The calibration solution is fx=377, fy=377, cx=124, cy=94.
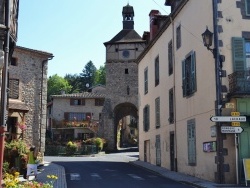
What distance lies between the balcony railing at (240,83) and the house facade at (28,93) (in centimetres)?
1310

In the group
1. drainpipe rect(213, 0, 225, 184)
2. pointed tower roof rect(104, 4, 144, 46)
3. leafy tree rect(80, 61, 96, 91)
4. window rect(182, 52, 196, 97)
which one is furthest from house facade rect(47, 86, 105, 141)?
leafy tree rect(80, 61, 96, 91)

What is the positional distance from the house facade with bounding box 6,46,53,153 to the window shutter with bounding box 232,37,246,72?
13085 millimetres

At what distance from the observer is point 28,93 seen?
23.3 meters

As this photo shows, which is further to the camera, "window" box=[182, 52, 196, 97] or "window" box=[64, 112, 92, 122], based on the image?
"window" box=[64, 112, 92, 122]

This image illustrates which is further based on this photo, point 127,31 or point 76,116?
point 76,116

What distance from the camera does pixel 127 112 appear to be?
162ft

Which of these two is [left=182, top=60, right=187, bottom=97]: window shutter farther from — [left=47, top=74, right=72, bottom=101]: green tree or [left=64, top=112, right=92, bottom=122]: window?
[left=47, top=74, right=72, bottom=101]: green tree

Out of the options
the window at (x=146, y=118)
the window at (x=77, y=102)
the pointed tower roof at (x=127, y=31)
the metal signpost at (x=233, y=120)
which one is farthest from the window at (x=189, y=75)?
the window at (x=77, y=102)

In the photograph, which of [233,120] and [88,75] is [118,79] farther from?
[88,75]

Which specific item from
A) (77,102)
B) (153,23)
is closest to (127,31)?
(77,102)

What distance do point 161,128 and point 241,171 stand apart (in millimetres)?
9159

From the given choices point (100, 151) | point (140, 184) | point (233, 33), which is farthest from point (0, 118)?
point (100, 151)

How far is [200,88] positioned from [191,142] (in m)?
2.63

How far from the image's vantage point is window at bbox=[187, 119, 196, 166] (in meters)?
16.5
